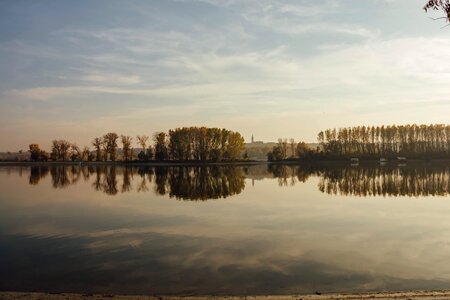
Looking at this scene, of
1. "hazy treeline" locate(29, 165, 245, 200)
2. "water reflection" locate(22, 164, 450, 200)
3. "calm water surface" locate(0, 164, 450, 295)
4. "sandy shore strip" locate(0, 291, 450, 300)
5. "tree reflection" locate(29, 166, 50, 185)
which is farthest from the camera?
"tree reflection" locate(29, 166, 50, 185)

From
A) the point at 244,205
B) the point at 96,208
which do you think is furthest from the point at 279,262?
the point at 96,208

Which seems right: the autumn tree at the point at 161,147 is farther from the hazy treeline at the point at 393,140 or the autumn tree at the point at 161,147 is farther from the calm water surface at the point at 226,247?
the calm water surface at the point at 226,247

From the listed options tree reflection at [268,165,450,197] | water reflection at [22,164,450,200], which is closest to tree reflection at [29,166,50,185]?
water reflection at [22,164,450,200]

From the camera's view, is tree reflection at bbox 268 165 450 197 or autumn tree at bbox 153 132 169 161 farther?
autumn tree at bbox 153 132 169 161

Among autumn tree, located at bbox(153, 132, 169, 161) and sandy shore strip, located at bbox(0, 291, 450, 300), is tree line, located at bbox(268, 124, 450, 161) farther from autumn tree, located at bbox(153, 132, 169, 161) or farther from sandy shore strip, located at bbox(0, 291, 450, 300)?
sandy shore strip, located at bbox(0, 291, 450, 300)

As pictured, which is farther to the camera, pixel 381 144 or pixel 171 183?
pixel 381 144

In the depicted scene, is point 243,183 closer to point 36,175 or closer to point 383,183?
point 383,183

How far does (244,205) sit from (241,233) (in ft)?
28.8

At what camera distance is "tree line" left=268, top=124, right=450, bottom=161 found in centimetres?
12556

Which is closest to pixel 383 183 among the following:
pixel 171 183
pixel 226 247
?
pixel 171 183

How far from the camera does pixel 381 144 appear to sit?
446 feet

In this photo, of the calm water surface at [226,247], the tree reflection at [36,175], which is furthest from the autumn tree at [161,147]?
the calm water surface at [226,247]

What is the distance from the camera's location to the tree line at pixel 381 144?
125562 millimetres

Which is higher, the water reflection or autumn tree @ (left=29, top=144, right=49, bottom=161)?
autumn tree @ (left=29, top=144, right=49, bottom=161)
